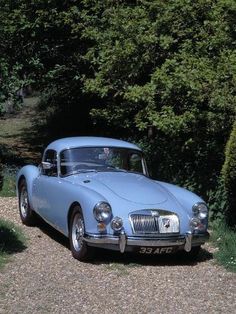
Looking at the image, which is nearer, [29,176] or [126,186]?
[126,186]

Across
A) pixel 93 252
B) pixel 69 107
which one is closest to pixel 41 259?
pixel 93 252

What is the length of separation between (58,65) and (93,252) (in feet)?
31.5

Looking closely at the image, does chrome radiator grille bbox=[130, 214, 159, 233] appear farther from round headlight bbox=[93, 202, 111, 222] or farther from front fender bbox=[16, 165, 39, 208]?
front fender bbox=[16, 165, 39, 208]

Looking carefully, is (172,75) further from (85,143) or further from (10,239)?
(10,239)

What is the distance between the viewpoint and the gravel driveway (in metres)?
6.04

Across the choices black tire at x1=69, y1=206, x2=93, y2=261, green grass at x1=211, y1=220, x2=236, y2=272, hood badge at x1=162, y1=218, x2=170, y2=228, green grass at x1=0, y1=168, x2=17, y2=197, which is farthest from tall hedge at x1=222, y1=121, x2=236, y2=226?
green grass at x1=0, y1=168, x2=17, y2=197

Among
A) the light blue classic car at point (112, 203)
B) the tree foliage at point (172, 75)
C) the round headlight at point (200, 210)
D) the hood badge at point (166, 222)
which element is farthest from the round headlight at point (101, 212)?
the tree foliage at point (172, 75)

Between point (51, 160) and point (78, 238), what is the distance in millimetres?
1906

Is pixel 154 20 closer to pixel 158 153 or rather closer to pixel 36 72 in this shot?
pixel 158 153

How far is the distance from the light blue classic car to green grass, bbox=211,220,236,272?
33 cm

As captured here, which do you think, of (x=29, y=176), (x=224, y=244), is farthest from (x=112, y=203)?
(x=29, y=176)

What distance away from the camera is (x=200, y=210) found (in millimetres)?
7938

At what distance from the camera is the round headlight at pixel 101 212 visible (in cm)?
745

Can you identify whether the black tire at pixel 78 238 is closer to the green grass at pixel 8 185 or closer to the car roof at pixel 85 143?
the car roof at pixel 85 143
